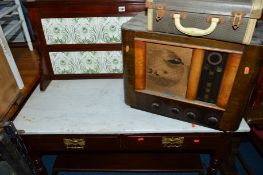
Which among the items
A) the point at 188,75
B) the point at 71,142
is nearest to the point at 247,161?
the point at 188,75

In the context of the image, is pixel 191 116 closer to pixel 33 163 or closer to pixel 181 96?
pixel 181 96

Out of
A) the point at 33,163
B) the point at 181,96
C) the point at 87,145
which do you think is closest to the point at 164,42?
the point at 181,96

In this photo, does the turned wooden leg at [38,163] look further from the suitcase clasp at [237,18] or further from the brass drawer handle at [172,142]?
the suitcase clasp at [237,18]

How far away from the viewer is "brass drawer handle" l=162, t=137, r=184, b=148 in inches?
51.2

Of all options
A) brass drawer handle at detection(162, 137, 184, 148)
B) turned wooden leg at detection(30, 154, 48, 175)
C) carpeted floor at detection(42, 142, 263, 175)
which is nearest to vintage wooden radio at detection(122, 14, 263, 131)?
brass drawer handle at detection(162, 137, 184, 148)

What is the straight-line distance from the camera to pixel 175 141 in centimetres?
131

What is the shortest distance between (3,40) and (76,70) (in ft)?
2.00

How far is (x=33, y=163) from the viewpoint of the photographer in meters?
1.42

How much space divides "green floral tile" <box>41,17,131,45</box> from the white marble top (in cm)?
30

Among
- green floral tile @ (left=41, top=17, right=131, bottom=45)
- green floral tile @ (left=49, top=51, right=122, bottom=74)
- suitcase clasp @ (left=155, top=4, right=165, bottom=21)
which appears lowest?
green floral tile @ (left=49, top=51, right=122, bottom=74)

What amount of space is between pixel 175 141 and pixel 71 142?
1.88 feet

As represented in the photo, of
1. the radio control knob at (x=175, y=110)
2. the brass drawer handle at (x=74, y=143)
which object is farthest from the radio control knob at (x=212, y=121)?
the brass drawer handle at (x=74, y=143)

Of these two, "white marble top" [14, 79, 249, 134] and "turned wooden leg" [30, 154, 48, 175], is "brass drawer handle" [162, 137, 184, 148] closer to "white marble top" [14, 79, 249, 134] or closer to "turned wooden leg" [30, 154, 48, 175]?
"white marble top" [14, 79, 249, 134]

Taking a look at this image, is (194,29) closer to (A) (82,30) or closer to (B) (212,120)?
(B) (212,120)
